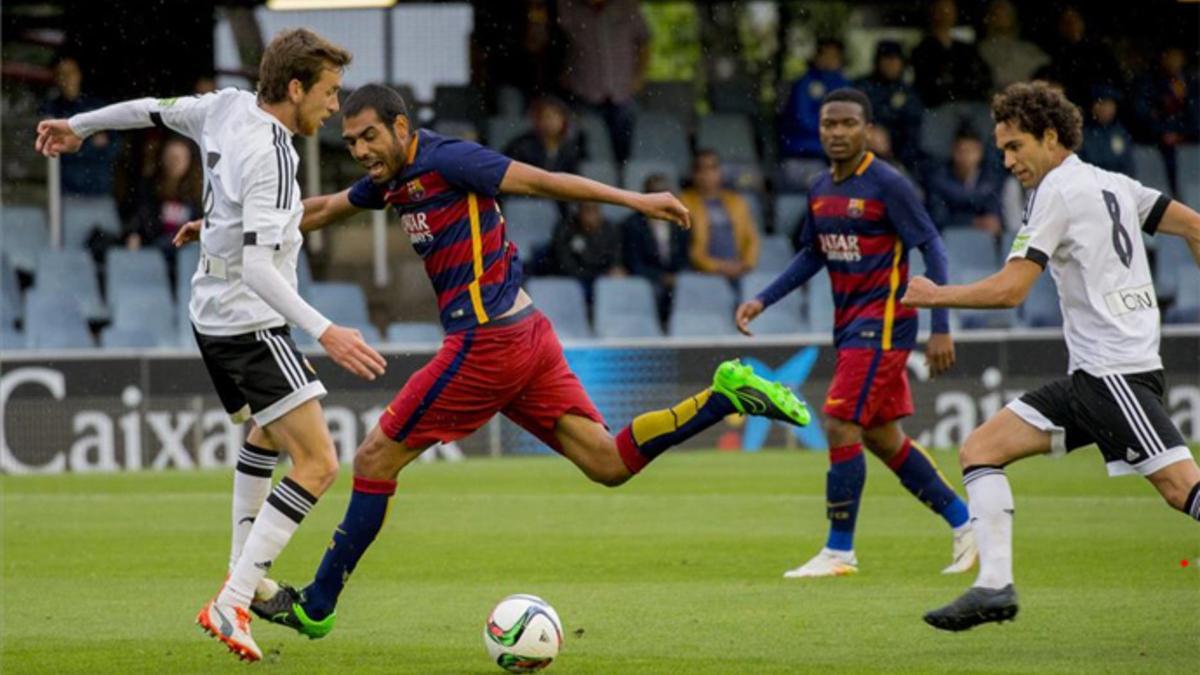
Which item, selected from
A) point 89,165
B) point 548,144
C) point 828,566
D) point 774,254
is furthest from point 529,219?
point 828,566

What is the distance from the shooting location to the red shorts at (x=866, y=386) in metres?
9.48

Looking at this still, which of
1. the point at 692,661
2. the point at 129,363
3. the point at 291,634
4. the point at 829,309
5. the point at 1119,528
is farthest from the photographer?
the point at 829,309

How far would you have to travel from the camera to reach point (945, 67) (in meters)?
20.2

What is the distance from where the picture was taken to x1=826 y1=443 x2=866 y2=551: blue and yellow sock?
9.41 m

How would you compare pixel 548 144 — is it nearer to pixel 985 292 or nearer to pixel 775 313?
pixel 775 313

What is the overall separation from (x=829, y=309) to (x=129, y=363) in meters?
6.47

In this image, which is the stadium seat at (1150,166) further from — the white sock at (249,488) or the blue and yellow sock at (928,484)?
the white sock at (249,488)

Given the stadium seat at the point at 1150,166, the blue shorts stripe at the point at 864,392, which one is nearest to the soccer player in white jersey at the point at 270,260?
the blue shorts stripe at the point at 864,392

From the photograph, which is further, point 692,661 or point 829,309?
point 829,309

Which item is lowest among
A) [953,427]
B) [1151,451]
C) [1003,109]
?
[953,427]

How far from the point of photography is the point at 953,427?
16.4 m

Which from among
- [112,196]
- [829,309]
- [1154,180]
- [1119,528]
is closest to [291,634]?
[1119,528]

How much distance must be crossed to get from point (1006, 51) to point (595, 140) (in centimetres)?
452

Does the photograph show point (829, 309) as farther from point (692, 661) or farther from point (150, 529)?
point (692, 661)
